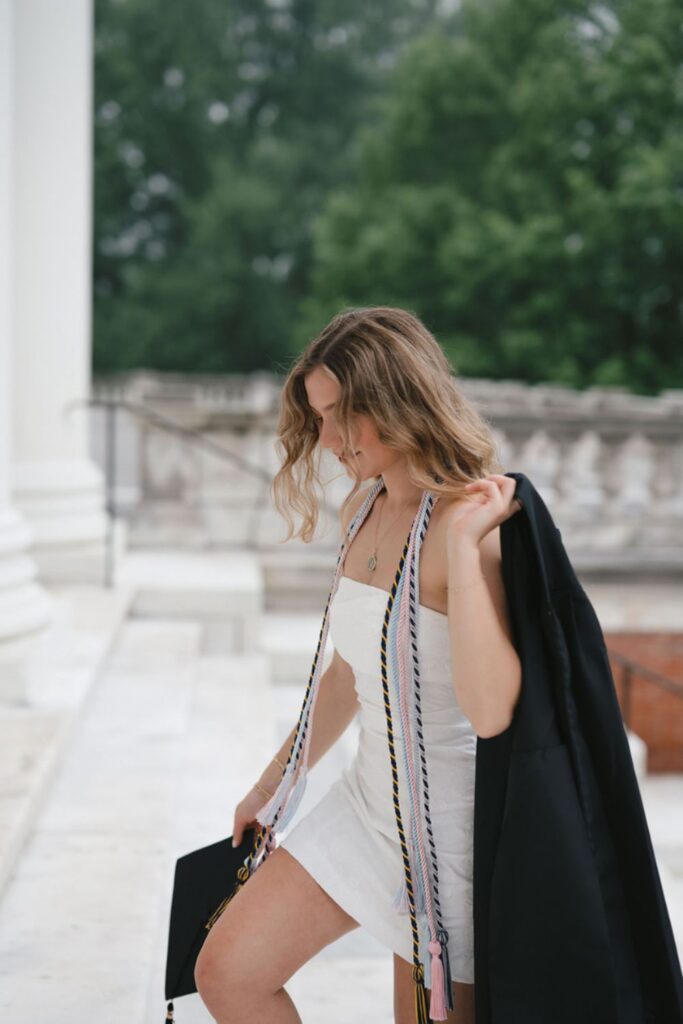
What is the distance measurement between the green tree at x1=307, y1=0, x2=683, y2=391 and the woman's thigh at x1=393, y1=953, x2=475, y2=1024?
726 inches

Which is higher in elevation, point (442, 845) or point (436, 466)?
point (436, 466)

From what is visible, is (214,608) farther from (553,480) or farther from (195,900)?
(195,900)

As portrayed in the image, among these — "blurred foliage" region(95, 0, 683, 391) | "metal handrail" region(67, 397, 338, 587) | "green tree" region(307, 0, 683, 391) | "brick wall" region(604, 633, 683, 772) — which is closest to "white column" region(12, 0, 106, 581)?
"metal handrail" region(67, 397, 338, 587)

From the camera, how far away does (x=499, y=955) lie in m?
1.73

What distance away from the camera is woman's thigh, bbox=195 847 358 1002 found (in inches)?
72.1

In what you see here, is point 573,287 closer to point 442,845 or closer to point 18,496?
point 18,496

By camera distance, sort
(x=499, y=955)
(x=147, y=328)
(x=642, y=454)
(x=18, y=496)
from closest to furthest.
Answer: (x=499, y=955), (x=18, y=496), (x=642, y=454), (x=147, y=328)

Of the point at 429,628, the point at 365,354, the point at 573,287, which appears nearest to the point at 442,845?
the point at 429,628

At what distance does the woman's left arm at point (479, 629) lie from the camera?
173 centimetres

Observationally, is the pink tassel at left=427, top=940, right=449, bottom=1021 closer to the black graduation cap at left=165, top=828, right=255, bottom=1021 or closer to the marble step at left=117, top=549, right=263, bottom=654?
the black graduation cap at left=165, top=828, right=255, bottom=1021

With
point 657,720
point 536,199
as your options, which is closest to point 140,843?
point 657,720

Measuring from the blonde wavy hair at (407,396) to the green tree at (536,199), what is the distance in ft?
60.0

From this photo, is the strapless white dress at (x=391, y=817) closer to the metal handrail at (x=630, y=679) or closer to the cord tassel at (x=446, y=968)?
the cord tassel at (x=446, y=968)

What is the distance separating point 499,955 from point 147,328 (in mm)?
30411
